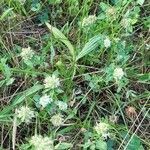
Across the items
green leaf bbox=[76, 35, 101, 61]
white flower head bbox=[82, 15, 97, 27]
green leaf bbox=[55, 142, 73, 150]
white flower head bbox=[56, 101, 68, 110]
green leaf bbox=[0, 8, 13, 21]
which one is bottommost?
green leaf bbox=[55, 142, 73, 150]

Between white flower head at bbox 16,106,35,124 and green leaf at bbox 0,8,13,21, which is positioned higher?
green leaf at bbox 0,8,13,21

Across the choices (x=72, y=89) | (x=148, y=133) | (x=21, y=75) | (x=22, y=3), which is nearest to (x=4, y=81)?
(x=21, y=75)

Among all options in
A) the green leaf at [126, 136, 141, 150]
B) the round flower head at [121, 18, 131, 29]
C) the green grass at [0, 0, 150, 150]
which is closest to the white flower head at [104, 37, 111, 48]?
the green grass at [0, 0, 150, 150]

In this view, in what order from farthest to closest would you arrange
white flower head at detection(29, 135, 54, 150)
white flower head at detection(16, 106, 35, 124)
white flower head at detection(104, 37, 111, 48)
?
white flower head at detection(104, 37, 111, 48), white flower head at detection(16, 106, 35, 124), white flower head at detection(29, 135, 54, 150)

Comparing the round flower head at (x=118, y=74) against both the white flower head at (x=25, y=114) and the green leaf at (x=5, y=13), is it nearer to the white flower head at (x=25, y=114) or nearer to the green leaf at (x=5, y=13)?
the white flower head at (x=25, y=114)

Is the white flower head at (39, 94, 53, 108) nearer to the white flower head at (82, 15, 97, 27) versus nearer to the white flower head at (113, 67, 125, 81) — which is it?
the white flower head at (113, 67, 125, 81)

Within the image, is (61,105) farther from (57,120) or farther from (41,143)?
(41,143)

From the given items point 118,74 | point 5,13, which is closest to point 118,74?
point 118,74

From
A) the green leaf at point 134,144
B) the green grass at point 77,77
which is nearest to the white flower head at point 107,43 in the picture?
the green grass at point 77,77
